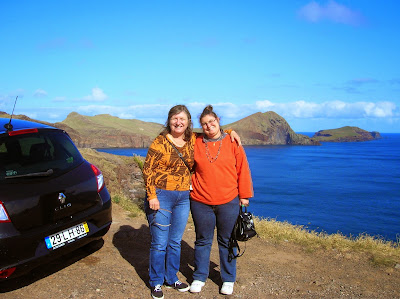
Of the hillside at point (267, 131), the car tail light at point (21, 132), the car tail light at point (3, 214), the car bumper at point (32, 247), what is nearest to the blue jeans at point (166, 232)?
the car bumper at point (32, 247)

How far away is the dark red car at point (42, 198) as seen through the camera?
129 inches

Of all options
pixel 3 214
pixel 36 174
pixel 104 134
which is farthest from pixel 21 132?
pixel 104 134

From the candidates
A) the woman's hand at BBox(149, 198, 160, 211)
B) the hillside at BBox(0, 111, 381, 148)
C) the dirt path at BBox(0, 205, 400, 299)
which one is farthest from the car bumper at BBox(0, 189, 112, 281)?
the hillside at BBox(0, 111, 381, 148)

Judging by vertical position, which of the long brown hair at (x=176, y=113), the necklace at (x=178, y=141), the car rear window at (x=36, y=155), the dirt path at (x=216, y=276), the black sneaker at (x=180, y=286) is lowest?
the dirt path at (x=216, y=276)

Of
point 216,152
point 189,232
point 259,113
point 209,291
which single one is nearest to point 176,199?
point 216,152

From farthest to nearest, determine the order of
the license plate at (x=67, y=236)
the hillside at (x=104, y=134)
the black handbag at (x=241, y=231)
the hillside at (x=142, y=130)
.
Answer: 1. the hillside at (x=142, y=130)
2. the hillside at (x=104, y=134)
3. the black handbag at (x=241, y=231)
4. the license plate at (x=67, y=236)

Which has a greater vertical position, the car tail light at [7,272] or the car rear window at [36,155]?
Answer: the car rear window at [36,155]

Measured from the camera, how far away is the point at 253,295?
3.93 metres

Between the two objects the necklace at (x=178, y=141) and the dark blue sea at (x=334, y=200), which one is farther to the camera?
the dark blue sea at (x=334, y=200)

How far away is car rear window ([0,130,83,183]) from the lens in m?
3.54

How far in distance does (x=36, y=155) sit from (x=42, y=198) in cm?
59

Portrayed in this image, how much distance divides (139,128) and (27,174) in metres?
113

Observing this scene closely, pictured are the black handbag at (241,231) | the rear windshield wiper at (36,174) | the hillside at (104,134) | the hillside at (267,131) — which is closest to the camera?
the rear windshield wiper at (36,174)

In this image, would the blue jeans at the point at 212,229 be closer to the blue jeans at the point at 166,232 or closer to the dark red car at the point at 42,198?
the blue jeans at the point at 166,232
